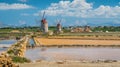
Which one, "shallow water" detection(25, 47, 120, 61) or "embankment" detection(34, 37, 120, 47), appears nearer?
"shallow water" detection(25, 47, 120, 61)

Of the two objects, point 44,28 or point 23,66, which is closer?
point 23,66

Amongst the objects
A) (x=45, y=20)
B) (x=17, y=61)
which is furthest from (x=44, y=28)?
(x=17, y=61)

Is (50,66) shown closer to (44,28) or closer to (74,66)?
(74,66)

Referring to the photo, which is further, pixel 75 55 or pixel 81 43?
pixel 81 43

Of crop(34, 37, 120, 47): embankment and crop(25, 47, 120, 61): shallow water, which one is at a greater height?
crop(25, 47, 120, 61): shallow water

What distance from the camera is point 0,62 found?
1575cm

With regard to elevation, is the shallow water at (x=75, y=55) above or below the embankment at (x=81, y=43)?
above

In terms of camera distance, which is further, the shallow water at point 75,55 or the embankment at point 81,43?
the embankment at point 81,43

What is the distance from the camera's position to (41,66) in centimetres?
1822

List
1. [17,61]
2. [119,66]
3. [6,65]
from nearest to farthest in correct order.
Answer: [6,65] → [119,66] → [17,61]

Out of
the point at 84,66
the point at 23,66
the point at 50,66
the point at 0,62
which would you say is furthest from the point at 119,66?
the point at 0,62

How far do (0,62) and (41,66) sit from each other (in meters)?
3.04

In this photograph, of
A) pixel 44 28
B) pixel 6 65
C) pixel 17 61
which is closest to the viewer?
pixel 6 65

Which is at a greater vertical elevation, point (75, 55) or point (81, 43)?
point (75, 55)
